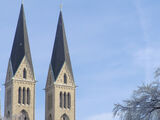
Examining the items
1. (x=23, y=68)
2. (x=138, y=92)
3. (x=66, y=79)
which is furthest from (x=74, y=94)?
(x=138, y=92)

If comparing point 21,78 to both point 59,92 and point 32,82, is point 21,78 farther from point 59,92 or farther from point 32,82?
point 59,92

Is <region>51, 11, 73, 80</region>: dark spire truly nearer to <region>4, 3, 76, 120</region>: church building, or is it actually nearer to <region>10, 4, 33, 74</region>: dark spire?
<region>4, 3, 76, 120</region>: church building

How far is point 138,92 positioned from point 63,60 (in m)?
60.8

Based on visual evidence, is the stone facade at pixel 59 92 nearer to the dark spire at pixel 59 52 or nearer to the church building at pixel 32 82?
the church building at pixel 32 82

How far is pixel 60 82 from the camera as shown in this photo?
84500mm

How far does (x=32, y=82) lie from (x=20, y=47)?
18.8 feet

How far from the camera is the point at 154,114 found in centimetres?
2341

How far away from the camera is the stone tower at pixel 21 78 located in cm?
8031

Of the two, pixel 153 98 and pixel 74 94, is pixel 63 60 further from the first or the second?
pixel 153 98

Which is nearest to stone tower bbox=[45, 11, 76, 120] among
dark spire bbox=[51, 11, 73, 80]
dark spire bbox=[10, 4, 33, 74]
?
dark spire bbox=[51, 11, 73, 80]

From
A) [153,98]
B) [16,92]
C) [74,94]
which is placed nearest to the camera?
[153,98]

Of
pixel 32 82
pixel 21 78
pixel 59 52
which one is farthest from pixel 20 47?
pixel 59 52

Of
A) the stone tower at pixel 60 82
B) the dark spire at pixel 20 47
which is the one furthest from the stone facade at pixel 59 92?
the dark spire at pixel 20 47

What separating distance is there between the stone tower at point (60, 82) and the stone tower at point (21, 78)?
370cm
